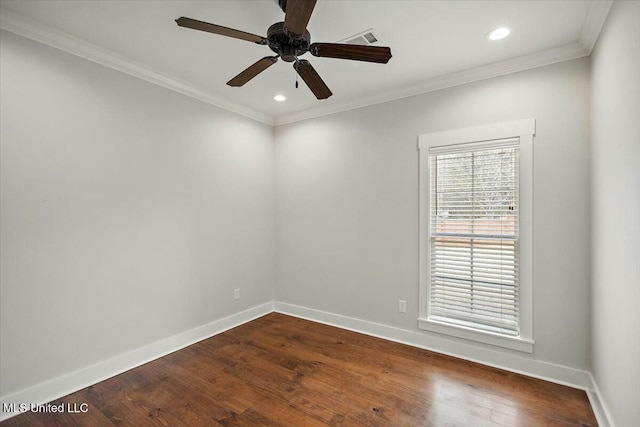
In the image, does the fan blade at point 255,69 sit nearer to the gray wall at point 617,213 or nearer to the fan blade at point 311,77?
the fan blade at point 311,77

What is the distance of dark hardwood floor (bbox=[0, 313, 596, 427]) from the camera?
200 cm

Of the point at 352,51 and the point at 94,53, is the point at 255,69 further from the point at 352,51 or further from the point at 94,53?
the point at 94,53

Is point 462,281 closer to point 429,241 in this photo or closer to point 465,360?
point 429,241

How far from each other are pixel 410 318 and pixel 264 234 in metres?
2.13

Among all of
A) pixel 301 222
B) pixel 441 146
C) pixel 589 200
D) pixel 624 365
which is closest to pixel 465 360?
pixel 624 365

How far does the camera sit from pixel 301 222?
13.0 ft

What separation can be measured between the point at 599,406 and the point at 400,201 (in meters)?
2.12

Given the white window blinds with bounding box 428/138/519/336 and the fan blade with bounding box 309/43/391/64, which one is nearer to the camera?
the fan blade with bounding box 309/43/391/64

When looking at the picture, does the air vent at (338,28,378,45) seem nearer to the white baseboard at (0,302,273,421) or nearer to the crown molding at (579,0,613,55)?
the crown molding at (579,0,613,55)

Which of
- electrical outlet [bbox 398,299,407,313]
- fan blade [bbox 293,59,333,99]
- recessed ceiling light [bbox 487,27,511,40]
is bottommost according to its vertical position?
electrical outlet [bbox 398,299,407,313]

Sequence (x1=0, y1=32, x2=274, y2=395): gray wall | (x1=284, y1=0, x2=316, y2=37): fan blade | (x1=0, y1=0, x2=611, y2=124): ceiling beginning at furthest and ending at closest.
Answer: (x1=0, y1=32, x2=274, y2=395): gray wall, (x1=0, y1=0, x2=611, y2=124): ceiling, (x1=284, y1=0, x2=316, y2=37): fan blade

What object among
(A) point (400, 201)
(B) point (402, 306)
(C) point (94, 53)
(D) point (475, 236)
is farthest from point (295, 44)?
(B) point (402, 306)

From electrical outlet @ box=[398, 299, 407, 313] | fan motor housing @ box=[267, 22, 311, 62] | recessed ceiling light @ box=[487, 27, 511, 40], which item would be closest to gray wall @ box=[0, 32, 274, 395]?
fan motor housing @ box=[267, 22, 311, 62]

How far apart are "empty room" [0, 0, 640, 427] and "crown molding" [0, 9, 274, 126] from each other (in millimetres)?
14
